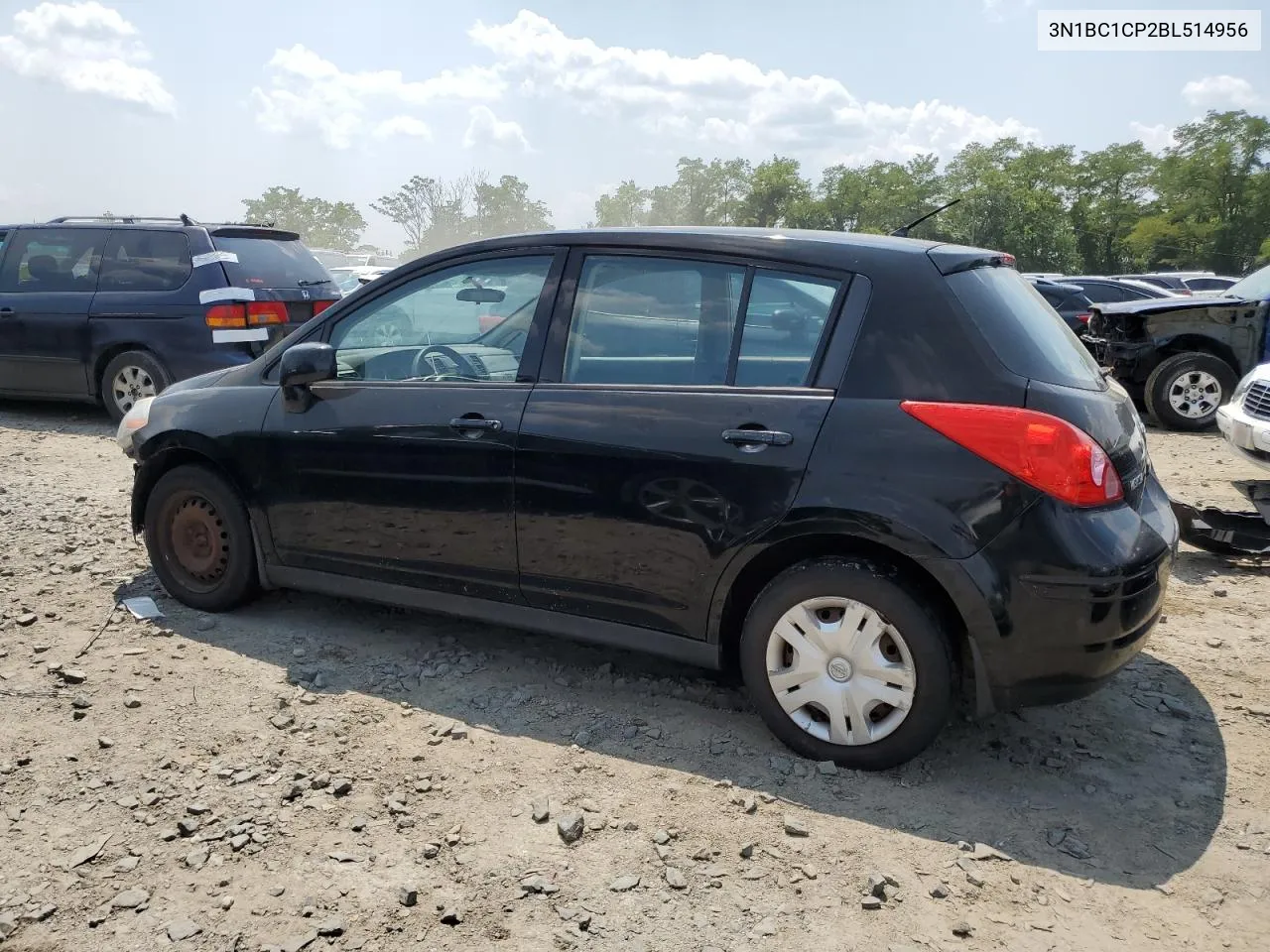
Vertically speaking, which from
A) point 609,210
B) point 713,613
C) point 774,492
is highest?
point 609,210

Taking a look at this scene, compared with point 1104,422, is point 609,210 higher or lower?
higher

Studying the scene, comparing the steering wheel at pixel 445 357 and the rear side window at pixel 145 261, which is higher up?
the rear side window at pixel 145 261

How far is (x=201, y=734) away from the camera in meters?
3.43

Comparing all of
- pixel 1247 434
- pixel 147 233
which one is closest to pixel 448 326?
pixel 1247 434

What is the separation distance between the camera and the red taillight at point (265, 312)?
28.1ft

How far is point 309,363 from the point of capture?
3.95 metres

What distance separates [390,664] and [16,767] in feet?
4.25

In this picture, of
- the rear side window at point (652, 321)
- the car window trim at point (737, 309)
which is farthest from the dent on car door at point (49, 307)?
the rear side window at point (652, 321)

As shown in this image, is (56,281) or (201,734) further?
(56,281)

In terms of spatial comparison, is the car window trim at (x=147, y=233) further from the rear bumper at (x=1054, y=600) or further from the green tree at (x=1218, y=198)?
the green tree at (x=1218, y=198)

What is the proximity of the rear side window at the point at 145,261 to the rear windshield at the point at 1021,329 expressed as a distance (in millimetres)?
7383

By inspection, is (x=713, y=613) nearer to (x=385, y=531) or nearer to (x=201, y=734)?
(x=385, y=531)

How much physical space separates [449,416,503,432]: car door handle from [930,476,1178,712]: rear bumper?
5.29 ft

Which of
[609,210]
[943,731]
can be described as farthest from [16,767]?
[609,210]
